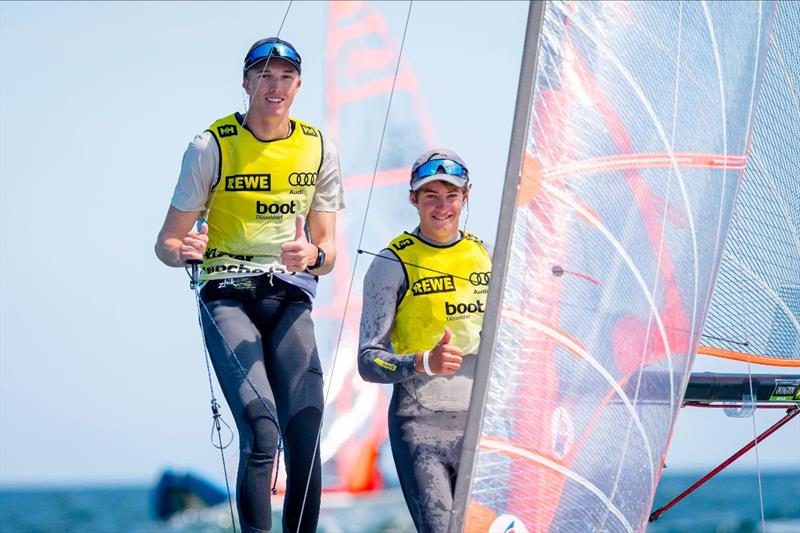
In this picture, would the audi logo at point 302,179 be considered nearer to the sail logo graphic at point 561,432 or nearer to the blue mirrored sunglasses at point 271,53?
the blue mirrored sunglasses at point 271,53

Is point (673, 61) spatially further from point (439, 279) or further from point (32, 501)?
point (32, 501)

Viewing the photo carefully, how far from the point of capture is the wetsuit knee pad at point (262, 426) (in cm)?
431

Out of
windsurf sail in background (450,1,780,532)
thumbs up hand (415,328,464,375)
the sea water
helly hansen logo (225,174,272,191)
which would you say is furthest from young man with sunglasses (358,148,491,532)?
the sea water

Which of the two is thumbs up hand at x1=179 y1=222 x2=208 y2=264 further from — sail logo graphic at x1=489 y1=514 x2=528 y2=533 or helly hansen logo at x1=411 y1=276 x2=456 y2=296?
sail logo graphic at x1=489 y1=514 x2=528 y2=533

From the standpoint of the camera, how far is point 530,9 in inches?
152

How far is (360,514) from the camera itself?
2075 cm

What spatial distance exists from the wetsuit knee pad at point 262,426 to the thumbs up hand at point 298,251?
43 cm

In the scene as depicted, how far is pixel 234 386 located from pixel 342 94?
1317 centimetres

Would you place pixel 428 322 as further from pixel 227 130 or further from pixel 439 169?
pixel 227 130

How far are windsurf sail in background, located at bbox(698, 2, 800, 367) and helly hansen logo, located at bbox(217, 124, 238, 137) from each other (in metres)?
2.60

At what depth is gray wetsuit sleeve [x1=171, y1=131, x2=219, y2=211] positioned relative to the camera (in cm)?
448

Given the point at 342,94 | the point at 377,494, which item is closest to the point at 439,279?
the point at 342,94

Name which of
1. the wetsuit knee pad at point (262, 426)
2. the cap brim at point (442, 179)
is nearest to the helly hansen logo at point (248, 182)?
the cap brim at point (442, 179)

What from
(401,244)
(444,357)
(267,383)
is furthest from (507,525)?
(401,244)
